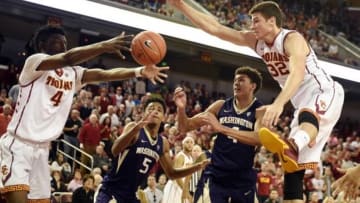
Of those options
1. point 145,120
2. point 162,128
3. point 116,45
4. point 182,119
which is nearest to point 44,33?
point 116,45

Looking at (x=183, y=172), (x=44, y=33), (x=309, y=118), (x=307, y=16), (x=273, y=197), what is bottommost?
(x=273, y=197)

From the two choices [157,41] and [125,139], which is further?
[125,139]

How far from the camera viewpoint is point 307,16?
2614 cm

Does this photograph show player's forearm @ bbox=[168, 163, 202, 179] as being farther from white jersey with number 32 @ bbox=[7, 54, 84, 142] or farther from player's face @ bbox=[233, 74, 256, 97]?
white jersey with number 32 @ bbox=[7, 54, 84, 142]

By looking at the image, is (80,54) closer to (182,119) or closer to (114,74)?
(114,74)

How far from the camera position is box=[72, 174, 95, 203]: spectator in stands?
993 cm

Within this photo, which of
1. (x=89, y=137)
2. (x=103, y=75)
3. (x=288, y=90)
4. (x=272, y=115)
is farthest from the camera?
(x=89, y=137)

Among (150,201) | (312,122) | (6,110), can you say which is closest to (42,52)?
(312,122)

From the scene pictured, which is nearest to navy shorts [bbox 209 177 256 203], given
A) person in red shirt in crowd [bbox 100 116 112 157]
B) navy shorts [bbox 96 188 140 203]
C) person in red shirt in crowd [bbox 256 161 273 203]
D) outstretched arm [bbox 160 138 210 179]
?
outstretched arm [bbox 160 138 210 179]

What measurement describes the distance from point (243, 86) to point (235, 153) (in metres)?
0.68

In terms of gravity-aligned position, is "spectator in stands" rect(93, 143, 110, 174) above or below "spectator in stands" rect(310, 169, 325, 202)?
above

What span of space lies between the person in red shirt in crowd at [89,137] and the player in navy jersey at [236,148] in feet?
19.2

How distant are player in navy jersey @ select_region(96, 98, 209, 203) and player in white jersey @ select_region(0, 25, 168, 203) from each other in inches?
33.0

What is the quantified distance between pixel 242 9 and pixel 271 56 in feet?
58.6
